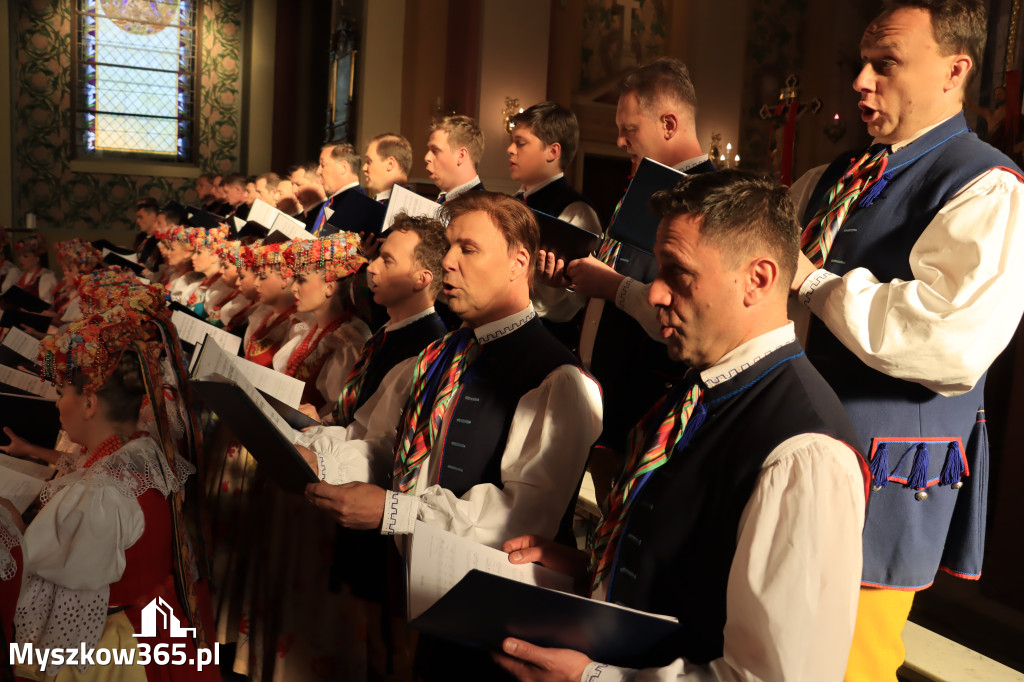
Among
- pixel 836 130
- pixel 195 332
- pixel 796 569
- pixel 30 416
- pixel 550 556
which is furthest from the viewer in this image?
pixel 836 130

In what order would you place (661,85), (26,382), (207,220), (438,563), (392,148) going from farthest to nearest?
(207,220) < (392,148) < (26,382) < (661,85) < (438,563)

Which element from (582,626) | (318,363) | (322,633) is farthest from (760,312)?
(318,363)

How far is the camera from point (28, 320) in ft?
18.4

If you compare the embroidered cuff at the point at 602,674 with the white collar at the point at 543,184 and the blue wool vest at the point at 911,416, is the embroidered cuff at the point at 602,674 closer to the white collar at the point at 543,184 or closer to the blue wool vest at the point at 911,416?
the blue wool vest at the point at 911,416

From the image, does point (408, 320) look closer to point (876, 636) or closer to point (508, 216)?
point (508, 216)

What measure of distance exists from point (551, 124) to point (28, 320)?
158 inches

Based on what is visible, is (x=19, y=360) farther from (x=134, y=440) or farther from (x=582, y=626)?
(x=582, y=626)

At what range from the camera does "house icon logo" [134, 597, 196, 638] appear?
2.16 meters

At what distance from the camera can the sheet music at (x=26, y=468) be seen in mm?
2355

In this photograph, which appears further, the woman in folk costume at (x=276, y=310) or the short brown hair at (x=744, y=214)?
the woman in folk costume at (x=276, y=310)

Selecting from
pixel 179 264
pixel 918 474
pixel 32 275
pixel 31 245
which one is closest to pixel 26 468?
pixel 918 474

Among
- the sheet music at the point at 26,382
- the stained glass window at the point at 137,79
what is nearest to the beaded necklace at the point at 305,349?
the sheet music at the point at 26,382

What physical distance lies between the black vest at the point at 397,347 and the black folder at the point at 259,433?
710 millimetres

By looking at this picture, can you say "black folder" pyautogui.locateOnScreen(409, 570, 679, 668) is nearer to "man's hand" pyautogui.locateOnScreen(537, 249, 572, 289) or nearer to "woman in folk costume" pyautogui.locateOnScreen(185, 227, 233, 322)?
"man's hand" pyautogui.locateOnScreen(537, 249, 572, 289)
